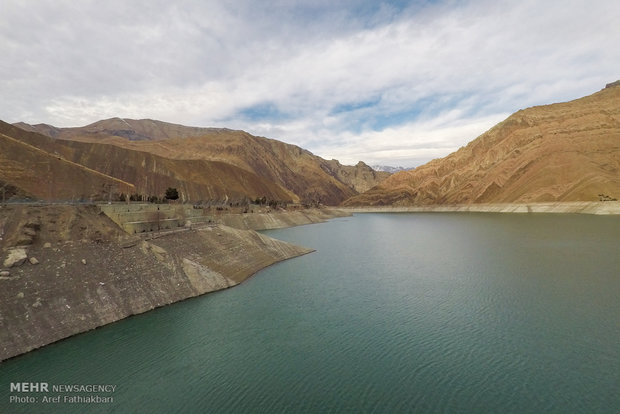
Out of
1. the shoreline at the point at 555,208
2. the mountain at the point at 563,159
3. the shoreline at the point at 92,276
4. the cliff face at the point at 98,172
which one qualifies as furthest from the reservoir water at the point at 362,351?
the mountain at the point at 563,159

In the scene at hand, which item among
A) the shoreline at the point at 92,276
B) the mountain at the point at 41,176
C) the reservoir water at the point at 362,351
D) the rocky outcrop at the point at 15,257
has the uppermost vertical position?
the mountain at the point at 41,176

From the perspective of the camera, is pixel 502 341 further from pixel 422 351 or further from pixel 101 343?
pixel 101 343

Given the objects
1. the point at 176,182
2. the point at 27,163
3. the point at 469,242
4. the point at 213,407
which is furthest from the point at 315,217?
the point at 213,407

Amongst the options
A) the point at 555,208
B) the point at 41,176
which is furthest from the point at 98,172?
the point at 555,208

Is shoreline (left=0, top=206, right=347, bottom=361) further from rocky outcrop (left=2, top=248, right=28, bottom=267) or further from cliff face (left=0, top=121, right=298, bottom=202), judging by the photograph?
cliff face (left=0, top=121, right=298, bottom=202)

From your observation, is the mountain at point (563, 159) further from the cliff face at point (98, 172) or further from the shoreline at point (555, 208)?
the cliff face at point (98, 172)

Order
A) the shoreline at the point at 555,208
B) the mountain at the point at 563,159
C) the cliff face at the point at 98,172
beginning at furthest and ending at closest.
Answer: the mountain at the point at 563,159
the shoreline at the point at 555,208
the cliff face at the point at 98,172

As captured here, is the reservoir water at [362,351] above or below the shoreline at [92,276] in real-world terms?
below
